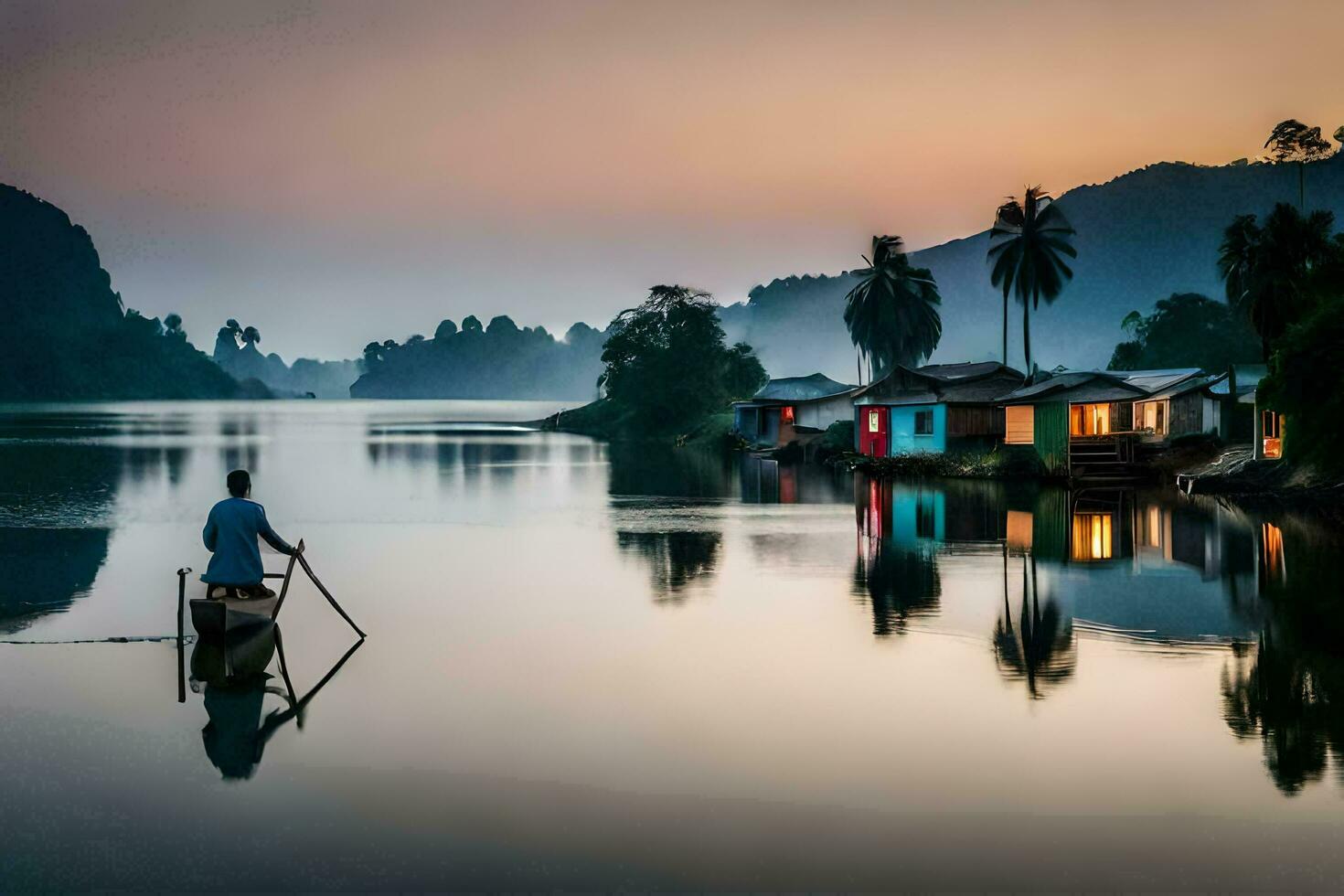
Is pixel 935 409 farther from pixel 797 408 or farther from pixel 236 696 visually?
pixel 236 696

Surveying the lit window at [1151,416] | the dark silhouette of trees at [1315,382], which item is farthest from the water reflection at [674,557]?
the lit window at [1151,416]

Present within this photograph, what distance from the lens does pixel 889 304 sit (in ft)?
318

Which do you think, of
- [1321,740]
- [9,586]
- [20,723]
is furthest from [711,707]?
[9,586]

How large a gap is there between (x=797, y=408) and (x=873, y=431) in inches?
756

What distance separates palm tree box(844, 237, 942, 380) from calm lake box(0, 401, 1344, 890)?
69.3 meters

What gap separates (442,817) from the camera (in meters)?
9.94

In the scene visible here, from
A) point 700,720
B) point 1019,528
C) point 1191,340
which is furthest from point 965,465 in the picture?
point 1191,340

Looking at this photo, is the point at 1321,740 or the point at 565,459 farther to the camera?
the point at 565,459

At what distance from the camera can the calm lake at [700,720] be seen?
359 inches

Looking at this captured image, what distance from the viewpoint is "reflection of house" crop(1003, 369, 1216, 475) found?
49625 mm

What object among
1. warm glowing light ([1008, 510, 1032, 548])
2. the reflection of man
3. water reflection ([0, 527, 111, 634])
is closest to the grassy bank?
warm glowing light ([1008, 510, 1032, 548])

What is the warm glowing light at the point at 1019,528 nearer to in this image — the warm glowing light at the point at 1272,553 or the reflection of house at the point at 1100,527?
the reflection of house at the point at 1100,527

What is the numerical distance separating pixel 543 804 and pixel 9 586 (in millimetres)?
16876

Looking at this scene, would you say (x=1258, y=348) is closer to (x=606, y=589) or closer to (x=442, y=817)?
(x=606, y=589)
